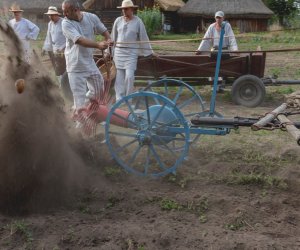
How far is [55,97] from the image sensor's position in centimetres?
507

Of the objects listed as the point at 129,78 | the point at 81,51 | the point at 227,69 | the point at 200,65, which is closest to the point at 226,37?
the point at 227,69

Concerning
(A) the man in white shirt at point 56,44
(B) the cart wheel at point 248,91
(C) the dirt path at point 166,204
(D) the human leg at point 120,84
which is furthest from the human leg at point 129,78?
(C) the dirt path at point 166,204

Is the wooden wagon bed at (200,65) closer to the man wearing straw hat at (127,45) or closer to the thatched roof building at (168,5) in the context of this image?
the man wearing straw hat at (127,45)

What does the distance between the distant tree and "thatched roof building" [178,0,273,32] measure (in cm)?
590

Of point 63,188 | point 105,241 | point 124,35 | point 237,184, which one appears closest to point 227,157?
point 237,184

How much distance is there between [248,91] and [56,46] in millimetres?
3580

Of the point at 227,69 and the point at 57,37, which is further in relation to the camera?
the point at 57,37

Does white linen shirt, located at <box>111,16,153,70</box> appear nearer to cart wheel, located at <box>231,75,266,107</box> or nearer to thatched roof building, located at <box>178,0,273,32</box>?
cart wheel, located at <box>231,75,266,107</box>

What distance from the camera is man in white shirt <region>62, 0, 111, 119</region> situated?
6066mm

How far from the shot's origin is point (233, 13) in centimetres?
2961

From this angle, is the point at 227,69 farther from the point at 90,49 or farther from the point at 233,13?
the point at 233,13

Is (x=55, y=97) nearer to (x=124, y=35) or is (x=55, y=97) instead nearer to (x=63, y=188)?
(x=63, y=188)

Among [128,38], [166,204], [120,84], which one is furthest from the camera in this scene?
[120,84]

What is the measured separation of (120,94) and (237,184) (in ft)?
11.8
